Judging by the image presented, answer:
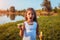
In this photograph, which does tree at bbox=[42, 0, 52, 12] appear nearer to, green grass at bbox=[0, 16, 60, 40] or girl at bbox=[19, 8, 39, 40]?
green grass at bbox=[0, 16, 60, 40]

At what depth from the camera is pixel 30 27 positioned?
7.27 feet

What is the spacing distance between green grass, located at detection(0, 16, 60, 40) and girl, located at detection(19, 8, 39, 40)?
0.12 meters

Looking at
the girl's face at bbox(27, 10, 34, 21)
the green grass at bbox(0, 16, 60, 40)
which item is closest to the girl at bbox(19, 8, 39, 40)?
the girl's face at bbox(27, 10, 34, 21)

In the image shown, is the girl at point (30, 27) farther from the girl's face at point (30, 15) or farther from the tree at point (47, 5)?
the tree at point (47, 5)

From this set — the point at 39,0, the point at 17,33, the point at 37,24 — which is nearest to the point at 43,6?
the point at 39,0

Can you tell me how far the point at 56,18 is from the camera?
7.83ft

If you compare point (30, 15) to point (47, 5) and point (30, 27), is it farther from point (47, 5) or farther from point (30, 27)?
point (47, 5)

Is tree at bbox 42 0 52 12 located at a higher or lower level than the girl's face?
higher

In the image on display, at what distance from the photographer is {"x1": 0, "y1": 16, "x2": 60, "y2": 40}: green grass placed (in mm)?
2350

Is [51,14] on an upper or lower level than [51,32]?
upper

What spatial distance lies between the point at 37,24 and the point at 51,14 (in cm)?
23

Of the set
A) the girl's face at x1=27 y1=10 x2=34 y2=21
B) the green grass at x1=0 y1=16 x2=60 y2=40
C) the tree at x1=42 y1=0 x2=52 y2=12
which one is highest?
the tree at x1=42 y1=0 x2=52 y2=12

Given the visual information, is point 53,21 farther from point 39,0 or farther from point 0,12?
point 0,12

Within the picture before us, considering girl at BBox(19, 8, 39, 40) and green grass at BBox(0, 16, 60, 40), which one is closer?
girl at BBox(19, 8, 39, 40)
